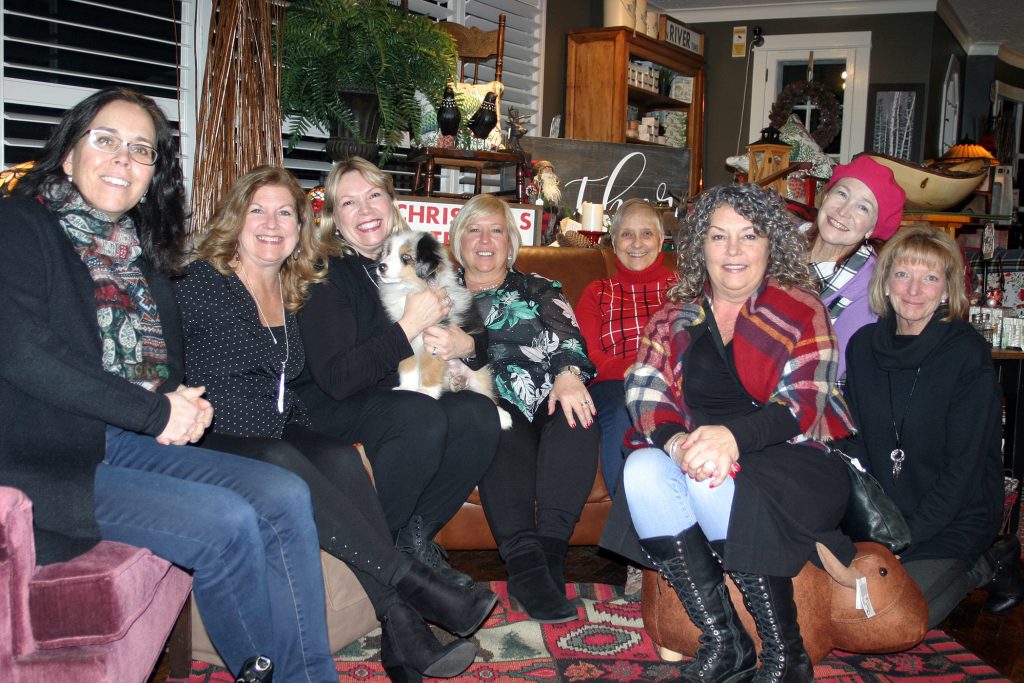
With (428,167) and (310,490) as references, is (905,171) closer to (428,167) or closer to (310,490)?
(428,167)

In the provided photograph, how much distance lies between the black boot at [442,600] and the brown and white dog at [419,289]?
0.61 metres

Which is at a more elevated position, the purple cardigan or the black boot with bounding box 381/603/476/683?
the purple cardigan

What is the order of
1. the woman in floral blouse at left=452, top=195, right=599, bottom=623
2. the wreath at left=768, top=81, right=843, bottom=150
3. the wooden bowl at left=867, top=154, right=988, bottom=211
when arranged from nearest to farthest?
the woman in floral blouse at left=452, top=195, right=599, bottom=623
the wooden bowl at left=867, top=154, right=988, bottom=211
the wreath at left=768, top=81, right=843, bottom=150

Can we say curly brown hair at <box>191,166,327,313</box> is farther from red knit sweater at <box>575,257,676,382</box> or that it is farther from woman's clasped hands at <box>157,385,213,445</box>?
red knit sweater at <box>575,257,676,382</box>

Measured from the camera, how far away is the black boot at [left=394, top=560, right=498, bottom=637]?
197 cm

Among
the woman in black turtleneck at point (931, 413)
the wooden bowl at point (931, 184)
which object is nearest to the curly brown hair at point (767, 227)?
the woman in black turtleneck at point (931, 413)

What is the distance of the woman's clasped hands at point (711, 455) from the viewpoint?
187 cm

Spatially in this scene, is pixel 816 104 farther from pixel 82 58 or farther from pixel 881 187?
pixel 82 58

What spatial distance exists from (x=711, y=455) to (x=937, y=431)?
83 cm

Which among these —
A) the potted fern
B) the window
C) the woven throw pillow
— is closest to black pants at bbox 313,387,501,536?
the potted fern

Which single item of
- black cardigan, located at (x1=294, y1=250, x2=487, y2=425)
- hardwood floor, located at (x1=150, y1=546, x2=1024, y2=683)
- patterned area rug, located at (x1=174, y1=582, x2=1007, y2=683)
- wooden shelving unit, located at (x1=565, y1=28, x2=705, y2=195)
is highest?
wooden shelving unit, located at (x1=565, y1=28, x2=705, y2=195)

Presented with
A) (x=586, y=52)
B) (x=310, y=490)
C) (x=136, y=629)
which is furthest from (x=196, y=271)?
(x=586, y=52)

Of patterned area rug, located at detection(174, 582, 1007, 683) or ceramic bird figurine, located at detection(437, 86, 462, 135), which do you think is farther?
ceramic bird figurine, located at detection(437, 86, 462, 135)

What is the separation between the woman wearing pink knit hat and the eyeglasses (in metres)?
1.86
